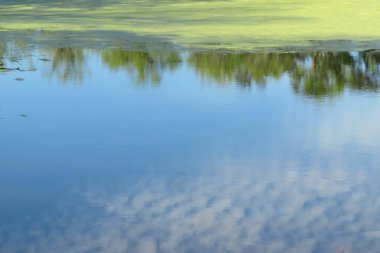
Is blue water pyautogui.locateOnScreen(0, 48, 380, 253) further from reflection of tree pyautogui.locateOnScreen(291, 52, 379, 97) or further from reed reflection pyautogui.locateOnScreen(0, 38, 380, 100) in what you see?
reed reflection pyautogui.locateOnScreen(0, 38, 380, 100)

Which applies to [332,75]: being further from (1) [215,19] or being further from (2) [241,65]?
(1) [215,19]

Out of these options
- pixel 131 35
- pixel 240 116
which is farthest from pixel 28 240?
pixel 131 35

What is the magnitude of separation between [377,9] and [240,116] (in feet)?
24.2

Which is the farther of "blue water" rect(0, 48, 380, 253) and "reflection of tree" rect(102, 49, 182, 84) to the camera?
"reflection of tree" rect(102, 49, 182, 84)

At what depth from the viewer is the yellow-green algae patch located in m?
9.90

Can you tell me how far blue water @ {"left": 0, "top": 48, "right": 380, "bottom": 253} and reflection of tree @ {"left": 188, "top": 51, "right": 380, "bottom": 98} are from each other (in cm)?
31

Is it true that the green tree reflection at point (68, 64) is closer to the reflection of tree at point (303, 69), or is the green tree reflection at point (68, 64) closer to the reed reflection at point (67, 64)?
the reed reflection at point (67, 64)

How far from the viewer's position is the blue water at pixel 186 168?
11.5ft

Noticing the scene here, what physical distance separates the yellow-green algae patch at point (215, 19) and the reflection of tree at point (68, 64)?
1.35 meters

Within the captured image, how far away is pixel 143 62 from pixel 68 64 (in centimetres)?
78

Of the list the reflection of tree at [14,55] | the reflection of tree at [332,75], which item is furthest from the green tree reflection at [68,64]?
the reflection of tree at [332,75]

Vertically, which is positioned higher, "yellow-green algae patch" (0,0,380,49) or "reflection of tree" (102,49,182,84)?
"yellow-green algae patch" (0,0,380,49)

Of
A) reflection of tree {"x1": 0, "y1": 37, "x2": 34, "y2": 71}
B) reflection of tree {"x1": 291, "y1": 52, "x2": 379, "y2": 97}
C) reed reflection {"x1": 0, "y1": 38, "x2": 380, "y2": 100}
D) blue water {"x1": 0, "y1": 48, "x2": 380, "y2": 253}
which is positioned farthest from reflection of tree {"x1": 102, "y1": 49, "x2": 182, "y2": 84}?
reflection of tree {"x1": 291, "y1": 52, "x2": 379, "y2": 97}

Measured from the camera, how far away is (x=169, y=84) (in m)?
7.27
